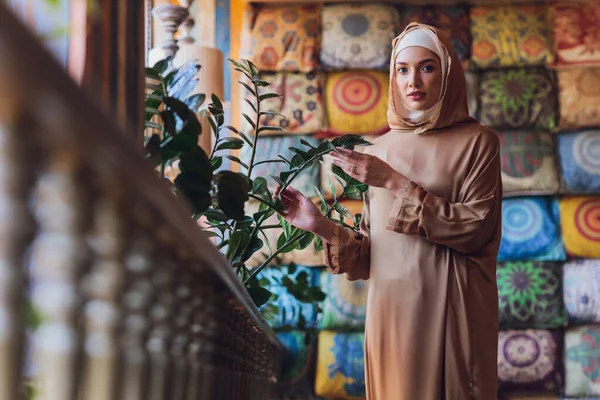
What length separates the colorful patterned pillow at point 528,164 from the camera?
3.60m

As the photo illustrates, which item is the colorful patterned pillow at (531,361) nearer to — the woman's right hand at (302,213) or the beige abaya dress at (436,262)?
the beige abaya dress at (436,262)

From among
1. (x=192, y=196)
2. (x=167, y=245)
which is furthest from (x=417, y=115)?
(x=167, y=245)

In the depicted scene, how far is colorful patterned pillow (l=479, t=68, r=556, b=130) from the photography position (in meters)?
3.65

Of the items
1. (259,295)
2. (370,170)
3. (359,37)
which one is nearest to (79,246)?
(370,170)

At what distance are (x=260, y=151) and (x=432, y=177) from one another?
167cm

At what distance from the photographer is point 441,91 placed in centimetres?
212

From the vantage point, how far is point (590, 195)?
11.9 feet

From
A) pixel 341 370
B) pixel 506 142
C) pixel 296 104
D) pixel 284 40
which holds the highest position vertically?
pixel 284 40

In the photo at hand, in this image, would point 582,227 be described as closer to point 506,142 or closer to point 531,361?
point 506,142

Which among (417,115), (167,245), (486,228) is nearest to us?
(167,245)

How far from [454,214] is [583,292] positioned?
182 cm

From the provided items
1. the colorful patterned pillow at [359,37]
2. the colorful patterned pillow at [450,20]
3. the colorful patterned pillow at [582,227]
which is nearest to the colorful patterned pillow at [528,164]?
the colorful patterned pillow at [582,227]

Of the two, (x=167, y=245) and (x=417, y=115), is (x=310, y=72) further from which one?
(x=167, y=245)

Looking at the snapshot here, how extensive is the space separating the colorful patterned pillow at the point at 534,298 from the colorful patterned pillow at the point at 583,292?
0.11ft
